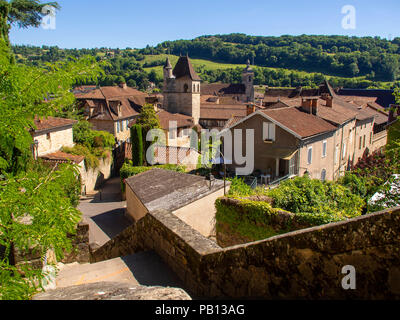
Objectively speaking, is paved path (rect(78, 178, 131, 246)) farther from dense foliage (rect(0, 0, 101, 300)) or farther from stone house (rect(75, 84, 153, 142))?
stone house (rect(75, 84, 153, 142))

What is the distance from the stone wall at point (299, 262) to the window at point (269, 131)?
17985mm

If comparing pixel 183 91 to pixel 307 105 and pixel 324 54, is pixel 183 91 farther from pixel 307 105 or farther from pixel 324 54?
pixel 324 54

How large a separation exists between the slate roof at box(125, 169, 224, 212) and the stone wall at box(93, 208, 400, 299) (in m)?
6.08

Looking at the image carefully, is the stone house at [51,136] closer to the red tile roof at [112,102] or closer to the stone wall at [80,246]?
the red tile roof at [112,102]

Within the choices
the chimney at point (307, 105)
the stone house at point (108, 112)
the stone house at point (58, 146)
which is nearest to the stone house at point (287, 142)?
the chimney at point (307, 105)

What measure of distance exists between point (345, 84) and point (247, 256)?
375 feet

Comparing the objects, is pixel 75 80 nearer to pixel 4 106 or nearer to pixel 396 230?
pixel 4 106

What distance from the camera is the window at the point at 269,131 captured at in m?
22.7

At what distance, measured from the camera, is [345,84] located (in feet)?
348

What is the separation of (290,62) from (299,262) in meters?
153

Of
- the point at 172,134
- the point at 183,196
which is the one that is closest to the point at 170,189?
the point at 183,196

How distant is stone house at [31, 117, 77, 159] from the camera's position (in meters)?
25.2

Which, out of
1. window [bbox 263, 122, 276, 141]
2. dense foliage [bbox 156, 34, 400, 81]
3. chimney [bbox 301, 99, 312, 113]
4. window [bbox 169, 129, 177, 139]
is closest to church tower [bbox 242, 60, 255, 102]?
dense foliage [bbox 156, 34, 400, 81]

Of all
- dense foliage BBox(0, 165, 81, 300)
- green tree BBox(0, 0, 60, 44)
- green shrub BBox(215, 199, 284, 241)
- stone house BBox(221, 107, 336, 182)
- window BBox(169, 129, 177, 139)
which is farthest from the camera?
window BBox(169, 129, 177, 139)
